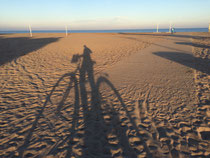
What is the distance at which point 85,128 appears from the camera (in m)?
3.37

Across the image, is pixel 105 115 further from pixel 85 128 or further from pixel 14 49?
pixel 14 49

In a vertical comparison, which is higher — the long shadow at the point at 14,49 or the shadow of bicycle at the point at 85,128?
the long shadow at the point at 14,49

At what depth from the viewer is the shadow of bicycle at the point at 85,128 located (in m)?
2.77

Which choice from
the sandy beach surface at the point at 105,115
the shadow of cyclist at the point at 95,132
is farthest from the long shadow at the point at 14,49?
the shadow of cyclist at the point at 95,132

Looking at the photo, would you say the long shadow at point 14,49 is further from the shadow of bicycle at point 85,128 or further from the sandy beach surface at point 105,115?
the shadow of bicycle at point 85,128

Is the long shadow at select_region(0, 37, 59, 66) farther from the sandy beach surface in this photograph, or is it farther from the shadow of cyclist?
the shadow of cyclist

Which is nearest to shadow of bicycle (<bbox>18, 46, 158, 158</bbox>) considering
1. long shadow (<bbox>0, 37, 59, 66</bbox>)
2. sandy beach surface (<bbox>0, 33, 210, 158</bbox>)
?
sandy beach surface (<bbox>0, 33, 210, 158</bbox>)

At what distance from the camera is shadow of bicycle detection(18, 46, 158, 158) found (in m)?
2.77

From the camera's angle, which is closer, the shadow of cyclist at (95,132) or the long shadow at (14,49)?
the shadow of cyclist at (95,132)

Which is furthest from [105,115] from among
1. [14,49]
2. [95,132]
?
[14,49]

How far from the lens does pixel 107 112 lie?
4.03 metres

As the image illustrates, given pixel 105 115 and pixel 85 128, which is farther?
pixel 105 115

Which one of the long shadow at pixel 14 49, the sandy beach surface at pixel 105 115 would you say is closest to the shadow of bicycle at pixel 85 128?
the sandy beach surface at pixel 105 115

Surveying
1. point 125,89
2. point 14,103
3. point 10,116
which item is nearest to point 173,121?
point 125,89
